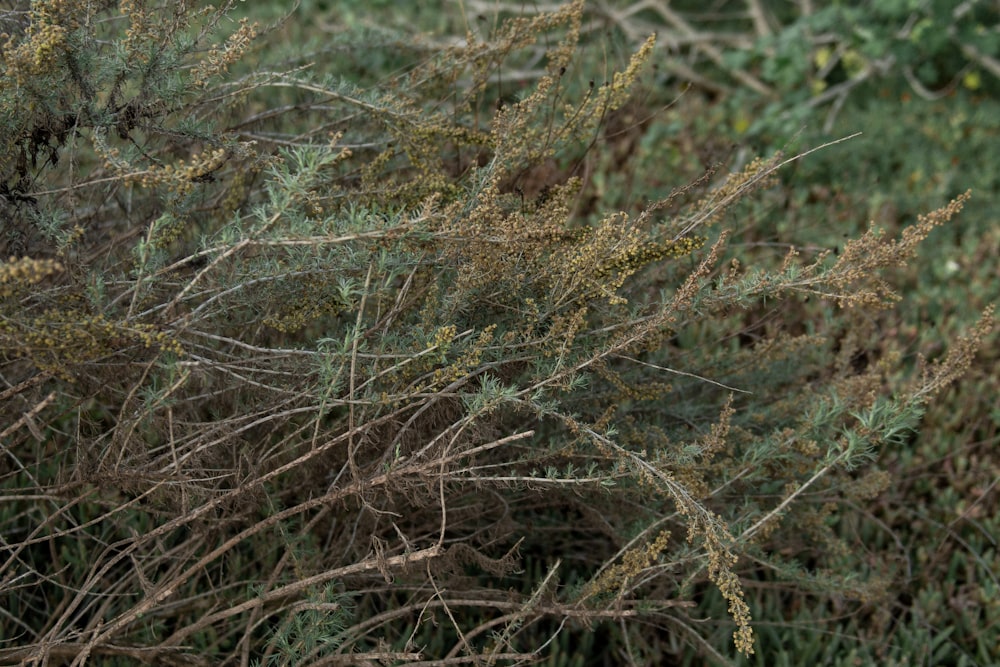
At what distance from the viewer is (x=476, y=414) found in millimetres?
1888

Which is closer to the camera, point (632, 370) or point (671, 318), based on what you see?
point (671, 318)

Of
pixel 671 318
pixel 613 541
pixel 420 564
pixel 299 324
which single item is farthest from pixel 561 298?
pixel 613 541

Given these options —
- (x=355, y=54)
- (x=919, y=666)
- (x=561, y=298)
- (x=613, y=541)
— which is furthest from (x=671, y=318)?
(x=355, y=54)

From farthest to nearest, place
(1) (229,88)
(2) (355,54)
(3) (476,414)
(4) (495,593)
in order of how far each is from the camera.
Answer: (2) (355,54), (1) (229,88), (4) (495,593), (3) (476,414)

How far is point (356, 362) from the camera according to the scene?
79.8 inches

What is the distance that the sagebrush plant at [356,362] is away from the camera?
190cm

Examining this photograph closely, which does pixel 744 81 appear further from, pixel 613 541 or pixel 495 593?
pixel 495 593

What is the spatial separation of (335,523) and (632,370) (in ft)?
2.97

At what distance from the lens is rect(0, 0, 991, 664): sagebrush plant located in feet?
6.23

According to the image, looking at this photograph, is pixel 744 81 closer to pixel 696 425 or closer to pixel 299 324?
pixel 696 425

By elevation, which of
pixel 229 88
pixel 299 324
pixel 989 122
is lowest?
pixel 989 122

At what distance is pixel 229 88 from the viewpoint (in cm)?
251

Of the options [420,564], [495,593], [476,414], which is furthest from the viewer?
[495,593]

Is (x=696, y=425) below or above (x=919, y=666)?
above
